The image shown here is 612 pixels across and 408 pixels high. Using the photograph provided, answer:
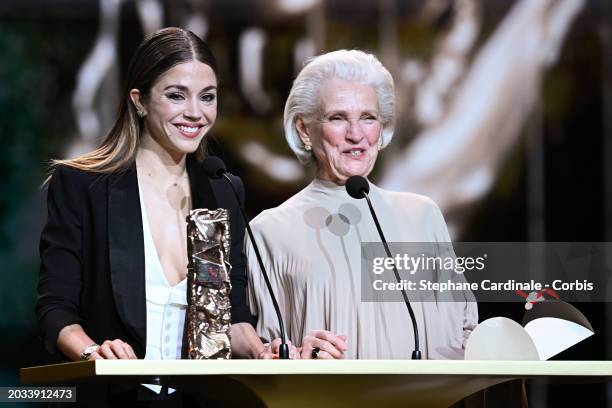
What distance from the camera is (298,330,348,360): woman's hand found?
2.37 m

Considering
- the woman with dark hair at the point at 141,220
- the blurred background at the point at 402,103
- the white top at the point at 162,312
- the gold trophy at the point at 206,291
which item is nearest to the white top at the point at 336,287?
the woman with dark hair at the point at 141,220

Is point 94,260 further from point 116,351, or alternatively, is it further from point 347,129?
point 347,129

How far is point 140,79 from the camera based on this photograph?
106 inches

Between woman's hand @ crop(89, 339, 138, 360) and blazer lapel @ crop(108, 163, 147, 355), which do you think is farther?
blazer lapel @ crop(108, 163, 147, 355)

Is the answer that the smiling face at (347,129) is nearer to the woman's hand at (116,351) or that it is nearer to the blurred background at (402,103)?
the woman's hand at (116,351)

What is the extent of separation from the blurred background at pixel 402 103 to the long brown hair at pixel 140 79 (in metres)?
1.82

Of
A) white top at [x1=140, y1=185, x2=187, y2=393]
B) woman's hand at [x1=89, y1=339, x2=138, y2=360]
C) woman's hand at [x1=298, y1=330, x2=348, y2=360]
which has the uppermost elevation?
white top at [x1=140, y1=185, x2=187, y2=393]

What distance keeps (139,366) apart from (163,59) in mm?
1071

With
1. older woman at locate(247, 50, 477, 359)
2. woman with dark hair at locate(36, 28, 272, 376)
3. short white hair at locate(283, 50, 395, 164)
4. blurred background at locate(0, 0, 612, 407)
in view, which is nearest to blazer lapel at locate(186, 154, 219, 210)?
woman with dark hair at locate(36, 28, 272, 376)

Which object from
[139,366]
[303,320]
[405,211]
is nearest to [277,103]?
[405,211]

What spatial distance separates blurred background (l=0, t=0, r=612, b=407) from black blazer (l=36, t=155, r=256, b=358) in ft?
6.47

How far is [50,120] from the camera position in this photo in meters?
4.52

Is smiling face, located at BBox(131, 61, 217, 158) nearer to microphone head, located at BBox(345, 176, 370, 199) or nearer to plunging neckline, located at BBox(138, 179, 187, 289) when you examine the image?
plunging neckline, located at BBox(138, 179, 187, 289)

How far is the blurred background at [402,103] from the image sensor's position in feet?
14.8
